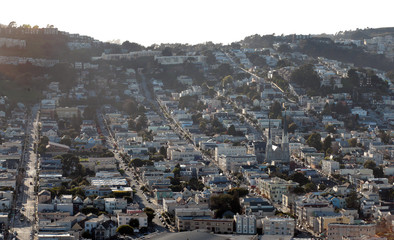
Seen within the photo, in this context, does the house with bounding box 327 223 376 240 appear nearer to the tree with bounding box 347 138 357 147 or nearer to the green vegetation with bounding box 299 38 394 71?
the tree with bounding box 347 138 357 147

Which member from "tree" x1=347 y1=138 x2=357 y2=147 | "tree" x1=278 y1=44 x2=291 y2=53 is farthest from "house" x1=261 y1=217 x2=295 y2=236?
"tree" x1=278 y1=44 x2=291 y2=53

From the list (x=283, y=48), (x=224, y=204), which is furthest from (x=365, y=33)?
(x=224, y=204)

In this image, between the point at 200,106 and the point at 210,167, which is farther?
the point at 200,106

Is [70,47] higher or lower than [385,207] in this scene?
higher

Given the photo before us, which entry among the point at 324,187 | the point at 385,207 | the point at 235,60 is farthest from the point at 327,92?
the point at 385,207

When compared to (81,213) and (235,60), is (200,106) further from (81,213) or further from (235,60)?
(81,213)
